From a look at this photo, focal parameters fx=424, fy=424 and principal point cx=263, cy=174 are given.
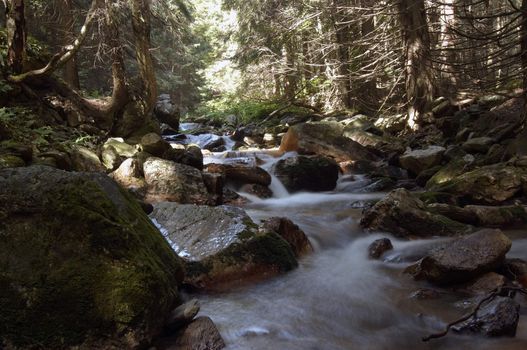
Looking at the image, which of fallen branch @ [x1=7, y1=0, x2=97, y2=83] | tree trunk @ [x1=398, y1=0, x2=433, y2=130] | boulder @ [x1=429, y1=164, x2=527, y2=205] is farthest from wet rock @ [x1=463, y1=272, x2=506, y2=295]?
fallen branch @ [x1=7, y1=0, x2=97, y2=83]

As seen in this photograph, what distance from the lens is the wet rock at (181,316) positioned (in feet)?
10.8

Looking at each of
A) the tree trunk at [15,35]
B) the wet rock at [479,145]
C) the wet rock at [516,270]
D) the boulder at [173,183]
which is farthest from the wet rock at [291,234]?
the tree trunk at [15,35]

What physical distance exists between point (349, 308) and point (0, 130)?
6.64 m

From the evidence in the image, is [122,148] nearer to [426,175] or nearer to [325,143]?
[325,143]

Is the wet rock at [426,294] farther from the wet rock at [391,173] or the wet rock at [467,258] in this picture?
the wet rock at [391,173]

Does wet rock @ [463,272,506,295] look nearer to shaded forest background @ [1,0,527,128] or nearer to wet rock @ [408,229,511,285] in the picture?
wet rock @ [408,229,511,285]

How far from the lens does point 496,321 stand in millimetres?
3461

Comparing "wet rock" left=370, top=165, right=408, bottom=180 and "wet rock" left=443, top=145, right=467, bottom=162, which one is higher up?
"wet rock" left=443, top=145, right=467, bottom=162

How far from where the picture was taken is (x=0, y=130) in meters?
7.43

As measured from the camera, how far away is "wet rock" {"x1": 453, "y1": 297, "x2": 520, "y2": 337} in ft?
11.2

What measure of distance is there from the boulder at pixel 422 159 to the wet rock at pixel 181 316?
25.7 feet

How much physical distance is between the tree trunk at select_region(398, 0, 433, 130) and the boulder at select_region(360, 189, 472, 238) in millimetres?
7083

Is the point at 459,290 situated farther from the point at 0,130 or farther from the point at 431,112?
the point at 431,112

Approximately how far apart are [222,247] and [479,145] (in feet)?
23.3
